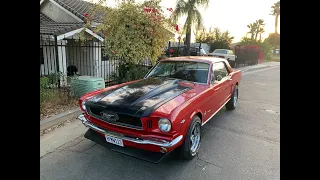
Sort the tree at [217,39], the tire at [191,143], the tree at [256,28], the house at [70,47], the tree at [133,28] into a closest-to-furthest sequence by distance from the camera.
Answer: the tire at [191,143], the tree at [133,28], the house at [70,47], the tree at [217,39], the tree at [256,28]

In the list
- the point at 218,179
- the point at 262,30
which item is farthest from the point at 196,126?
the point at 262,30

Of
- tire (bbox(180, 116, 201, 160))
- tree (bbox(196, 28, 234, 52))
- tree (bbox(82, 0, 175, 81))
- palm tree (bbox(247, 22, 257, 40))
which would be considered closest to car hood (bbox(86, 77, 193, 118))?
tire (bbox(180, 116, 201, 160))

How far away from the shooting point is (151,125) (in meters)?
2.91

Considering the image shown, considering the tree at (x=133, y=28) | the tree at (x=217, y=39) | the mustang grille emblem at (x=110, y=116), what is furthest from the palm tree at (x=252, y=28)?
the mustang grille emblem at (x=110, y=116)

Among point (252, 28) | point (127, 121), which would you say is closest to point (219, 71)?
point (127, 121)

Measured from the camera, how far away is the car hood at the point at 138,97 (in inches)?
119

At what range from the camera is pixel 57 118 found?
4770 millimetres

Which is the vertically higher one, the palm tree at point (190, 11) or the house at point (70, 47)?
the palm tree at point (190, 11)

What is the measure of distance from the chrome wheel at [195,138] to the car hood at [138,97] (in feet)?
2.00

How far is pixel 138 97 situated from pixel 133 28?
376 cm

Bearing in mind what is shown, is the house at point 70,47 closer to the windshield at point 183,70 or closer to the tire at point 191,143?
the windshield at point 183,70

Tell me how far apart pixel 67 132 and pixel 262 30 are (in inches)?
2039

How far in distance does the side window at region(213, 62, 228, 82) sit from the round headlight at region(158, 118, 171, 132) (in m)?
2.06
